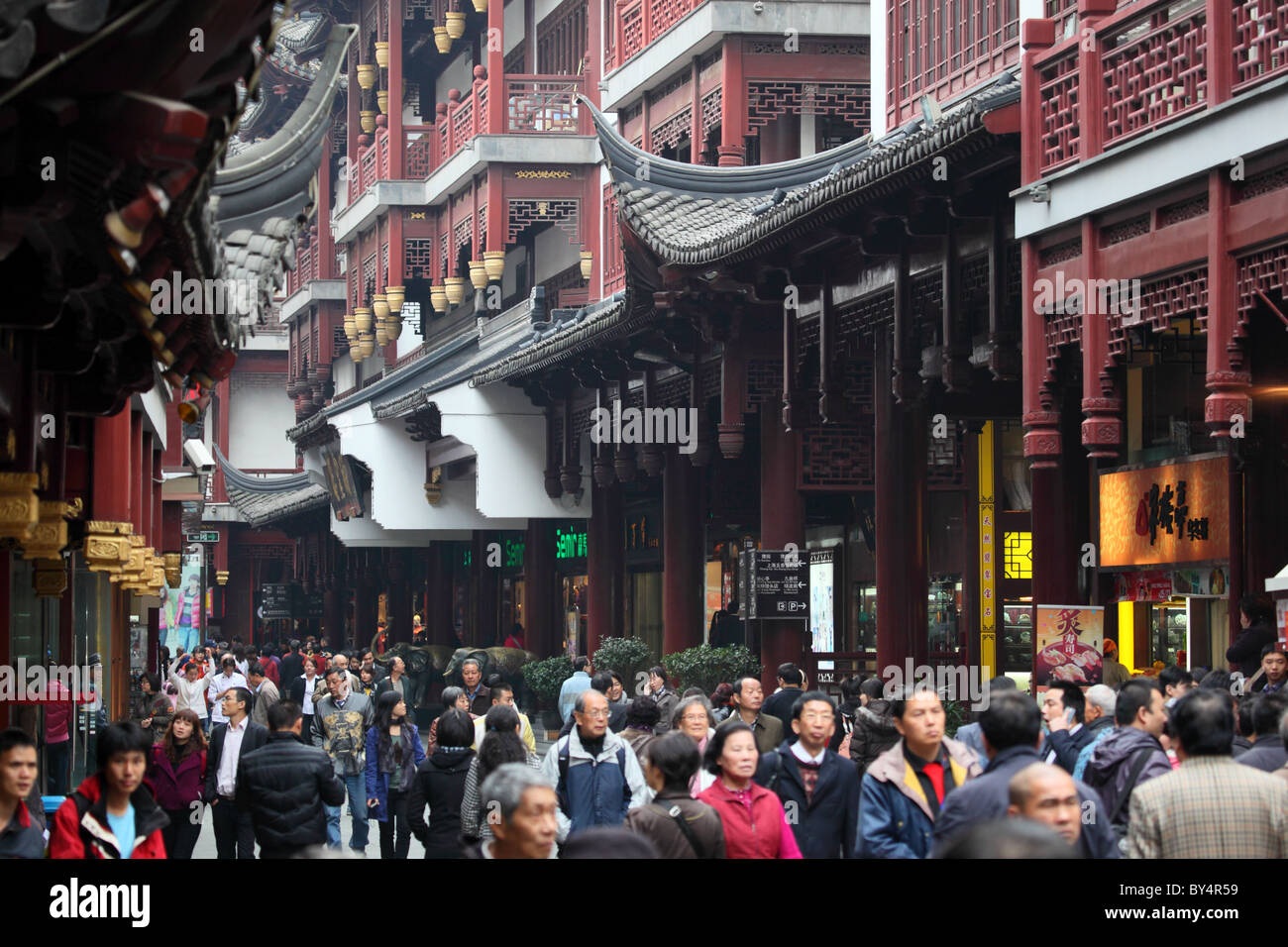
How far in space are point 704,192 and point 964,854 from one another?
62.6 ft

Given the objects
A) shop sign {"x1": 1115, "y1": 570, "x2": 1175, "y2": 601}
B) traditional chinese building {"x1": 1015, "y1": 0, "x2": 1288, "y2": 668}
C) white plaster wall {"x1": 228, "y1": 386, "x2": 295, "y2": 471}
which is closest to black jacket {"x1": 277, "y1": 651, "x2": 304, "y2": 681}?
traditional chinese building {"x1": 1015, "y1": 0, "x2": 1288, "y2": 668}

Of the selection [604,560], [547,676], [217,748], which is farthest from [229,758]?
[604,560]

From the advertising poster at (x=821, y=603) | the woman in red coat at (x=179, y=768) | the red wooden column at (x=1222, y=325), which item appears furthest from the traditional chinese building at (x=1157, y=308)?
the advertising poster at (x=821, y=603)

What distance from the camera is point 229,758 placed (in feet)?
45.5

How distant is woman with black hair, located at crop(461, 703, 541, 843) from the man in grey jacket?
15.4ft

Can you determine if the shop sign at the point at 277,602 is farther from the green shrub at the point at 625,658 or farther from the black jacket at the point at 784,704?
the black jacket at the point at 784,704

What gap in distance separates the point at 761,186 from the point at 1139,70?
10177mm

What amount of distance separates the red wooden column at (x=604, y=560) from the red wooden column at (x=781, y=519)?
25.2ft

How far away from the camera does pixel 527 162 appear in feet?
113

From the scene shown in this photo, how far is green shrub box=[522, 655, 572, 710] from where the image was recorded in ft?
96.5

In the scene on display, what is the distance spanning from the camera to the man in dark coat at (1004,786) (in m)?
7.10

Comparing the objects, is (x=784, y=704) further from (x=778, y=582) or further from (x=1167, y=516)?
(x=778, y=582)

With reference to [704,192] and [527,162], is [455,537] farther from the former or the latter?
[704,192]
